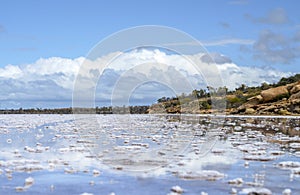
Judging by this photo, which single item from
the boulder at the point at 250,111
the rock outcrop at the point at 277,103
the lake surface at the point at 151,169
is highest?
the rock outcrop at the point at 277,103

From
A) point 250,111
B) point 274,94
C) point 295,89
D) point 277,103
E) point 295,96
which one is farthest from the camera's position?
point 250,111

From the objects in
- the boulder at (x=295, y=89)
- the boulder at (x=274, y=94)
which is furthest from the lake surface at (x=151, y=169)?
the boulder at (x=274, y=94)

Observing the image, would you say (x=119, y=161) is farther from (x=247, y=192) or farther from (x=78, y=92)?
(x=78, y=92)

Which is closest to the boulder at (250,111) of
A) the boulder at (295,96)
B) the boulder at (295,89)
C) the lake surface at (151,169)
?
the boulder at (295,96)

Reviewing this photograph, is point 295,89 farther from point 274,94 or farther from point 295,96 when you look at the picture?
point 274,94

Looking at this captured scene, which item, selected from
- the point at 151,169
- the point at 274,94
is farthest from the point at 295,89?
the point at 151,169

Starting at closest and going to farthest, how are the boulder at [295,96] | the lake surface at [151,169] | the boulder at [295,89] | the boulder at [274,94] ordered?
the lake surface at [151,169] → the boulder at [295,96] → the boulder at [295,89] → the boulder at [274,94]

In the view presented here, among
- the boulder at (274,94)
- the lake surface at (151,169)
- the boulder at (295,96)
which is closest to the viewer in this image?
the lake surface at (151,169)

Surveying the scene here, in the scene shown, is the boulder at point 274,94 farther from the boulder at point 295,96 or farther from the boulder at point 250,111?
the boulder at point 250,111

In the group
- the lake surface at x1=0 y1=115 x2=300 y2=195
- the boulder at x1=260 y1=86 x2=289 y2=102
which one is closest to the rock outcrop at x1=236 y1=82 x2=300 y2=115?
the boulder at x1=260 y1=86 x2=289 y2=102

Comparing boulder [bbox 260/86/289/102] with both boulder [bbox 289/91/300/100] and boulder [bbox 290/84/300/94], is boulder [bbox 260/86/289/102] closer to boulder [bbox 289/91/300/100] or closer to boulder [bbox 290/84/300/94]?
boulder [bbox 290/84/300/94]

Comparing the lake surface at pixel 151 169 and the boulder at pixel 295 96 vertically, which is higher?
the boulder at pixel 295 96

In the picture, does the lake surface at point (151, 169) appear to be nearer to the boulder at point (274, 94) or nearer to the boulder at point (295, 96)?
the boulder at point (295, 96)

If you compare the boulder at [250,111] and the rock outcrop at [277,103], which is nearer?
the rock outcrop at [277,103]
